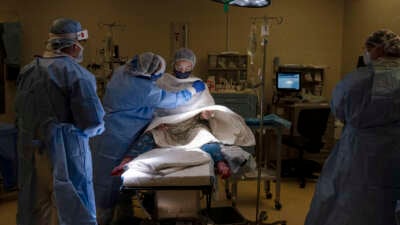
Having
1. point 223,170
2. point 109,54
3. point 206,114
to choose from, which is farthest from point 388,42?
point 109,54

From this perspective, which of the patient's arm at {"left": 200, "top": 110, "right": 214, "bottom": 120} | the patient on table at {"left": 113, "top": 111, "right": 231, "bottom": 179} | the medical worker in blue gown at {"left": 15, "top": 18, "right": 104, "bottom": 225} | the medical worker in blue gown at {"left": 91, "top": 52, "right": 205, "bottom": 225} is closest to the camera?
the medical worker in blue gown at {"left": 15, "top": 18, "right": 104, "bottom": 225}

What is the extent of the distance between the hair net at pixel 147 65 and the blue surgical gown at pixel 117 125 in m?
0.06

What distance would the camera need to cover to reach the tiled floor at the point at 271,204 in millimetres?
4020

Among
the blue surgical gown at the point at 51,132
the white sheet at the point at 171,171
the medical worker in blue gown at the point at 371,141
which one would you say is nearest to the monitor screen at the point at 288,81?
the medical worker in blue gown at the point at 371,141

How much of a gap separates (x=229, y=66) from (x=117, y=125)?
2835 millimetres

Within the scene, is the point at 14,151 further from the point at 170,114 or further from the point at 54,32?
the point at 54,32

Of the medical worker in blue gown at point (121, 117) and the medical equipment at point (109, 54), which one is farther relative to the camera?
the medical equipment at point (109, 54)

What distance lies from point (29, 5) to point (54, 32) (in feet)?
11.9

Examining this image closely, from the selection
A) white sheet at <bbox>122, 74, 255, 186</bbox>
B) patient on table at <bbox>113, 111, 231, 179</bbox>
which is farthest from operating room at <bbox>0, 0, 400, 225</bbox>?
patient on table at <bbox>113, 111, 231, 179</bbox>

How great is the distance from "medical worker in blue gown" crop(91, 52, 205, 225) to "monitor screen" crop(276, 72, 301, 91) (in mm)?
2743

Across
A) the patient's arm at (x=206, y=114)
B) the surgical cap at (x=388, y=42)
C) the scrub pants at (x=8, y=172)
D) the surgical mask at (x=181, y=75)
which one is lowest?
the scrub pants at (x=8, y=172)

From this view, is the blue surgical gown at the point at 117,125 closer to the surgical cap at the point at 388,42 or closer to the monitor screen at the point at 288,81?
the surgical cap at the point at 388,42

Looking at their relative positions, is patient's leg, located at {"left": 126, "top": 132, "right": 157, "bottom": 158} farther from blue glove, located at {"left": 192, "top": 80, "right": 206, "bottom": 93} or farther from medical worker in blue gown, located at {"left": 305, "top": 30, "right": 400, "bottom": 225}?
medical worker in blue gown, located at {"left": 305, "top": 30, "right": 400, "bottom": 225}

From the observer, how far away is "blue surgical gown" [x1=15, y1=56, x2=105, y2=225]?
2.51 metres
